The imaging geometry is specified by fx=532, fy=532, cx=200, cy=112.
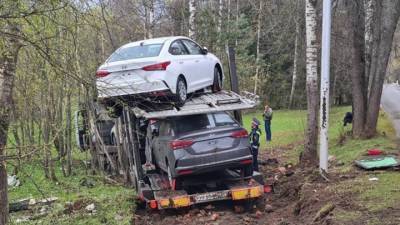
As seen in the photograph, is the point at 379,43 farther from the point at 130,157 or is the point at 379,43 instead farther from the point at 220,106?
the point at 130,157

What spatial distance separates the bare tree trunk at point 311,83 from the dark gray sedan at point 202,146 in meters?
3.36

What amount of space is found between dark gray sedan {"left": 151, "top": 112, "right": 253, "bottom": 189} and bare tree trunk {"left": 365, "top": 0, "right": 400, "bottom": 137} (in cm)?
618

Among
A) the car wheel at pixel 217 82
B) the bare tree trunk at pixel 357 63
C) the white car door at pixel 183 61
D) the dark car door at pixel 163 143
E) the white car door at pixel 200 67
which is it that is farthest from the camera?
the bare tree trunk at pixel 357 63

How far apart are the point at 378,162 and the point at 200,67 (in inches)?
178

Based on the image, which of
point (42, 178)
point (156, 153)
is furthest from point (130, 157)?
point (42, 178)

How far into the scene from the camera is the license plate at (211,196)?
10.4 meters

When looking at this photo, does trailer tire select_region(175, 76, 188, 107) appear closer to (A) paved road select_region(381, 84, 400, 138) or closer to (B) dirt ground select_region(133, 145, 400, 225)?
(B) dirt ground select_region(133, 145, 400, 225)

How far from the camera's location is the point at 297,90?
149 feet

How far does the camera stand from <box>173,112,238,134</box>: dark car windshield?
1078cm

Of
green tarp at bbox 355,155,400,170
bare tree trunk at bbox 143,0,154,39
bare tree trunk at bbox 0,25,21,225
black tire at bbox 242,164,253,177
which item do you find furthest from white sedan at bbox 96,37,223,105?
bare tree trunk at bbox 143,0,154,39

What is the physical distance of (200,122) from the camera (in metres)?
10.9

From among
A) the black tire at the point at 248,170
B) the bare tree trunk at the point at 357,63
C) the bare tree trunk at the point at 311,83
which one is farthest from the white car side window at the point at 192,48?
the bare tree trunk at the point at 357,63

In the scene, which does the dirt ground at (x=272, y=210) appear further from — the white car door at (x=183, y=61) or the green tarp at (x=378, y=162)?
the white car door at (x=183, y=61)

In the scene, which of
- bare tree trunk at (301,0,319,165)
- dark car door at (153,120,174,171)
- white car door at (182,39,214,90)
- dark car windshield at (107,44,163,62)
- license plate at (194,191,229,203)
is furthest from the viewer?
bare tree trunk at (301,0,319,165)
